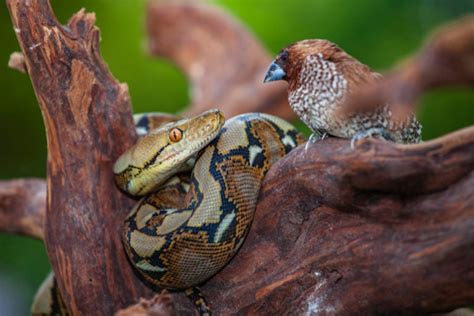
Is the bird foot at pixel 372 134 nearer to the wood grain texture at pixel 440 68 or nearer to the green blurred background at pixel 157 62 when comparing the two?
the wood grain texture at pixel 440 68

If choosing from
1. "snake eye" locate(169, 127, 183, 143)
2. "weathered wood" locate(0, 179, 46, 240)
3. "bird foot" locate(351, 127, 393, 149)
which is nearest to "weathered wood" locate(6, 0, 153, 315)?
"snake eye" locate(169, 127, 183, 143)

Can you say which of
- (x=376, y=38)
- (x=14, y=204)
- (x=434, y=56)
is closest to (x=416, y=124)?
(x=434, y=56)

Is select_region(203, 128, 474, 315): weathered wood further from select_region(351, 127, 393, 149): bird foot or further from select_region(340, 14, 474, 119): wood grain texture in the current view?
select_region(340, 14, 474, 119): wood grain texture

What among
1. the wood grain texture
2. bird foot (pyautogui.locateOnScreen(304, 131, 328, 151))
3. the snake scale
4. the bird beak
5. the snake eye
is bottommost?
the snake scale

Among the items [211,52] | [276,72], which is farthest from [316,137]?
[211,52]

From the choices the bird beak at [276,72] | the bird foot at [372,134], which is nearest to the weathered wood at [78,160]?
the bird beak at [276,72]

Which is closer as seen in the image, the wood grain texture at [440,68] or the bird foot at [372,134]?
the wood grain texture at [440,68]

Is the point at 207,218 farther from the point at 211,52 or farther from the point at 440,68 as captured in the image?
the point at 211,52
